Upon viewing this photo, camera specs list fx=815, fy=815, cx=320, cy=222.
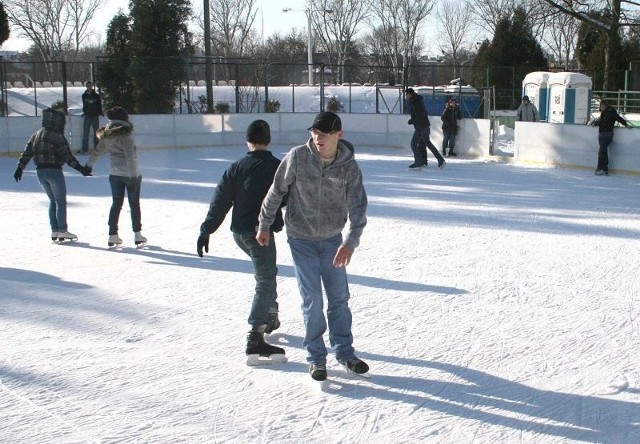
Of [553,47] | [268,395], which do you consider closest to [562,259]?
[268,395]

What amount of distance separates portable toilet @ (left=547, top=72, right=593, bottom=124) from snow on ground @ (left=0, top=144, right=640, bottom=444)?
1633 centimetres

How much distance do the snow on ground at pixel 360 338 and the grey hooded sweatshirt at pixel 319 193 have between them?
0.83 metres

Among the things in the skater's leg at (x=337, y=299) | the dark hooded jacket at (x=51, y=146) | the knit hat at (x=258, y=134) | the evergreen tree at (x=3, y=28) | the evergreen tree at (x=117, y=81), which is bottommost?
the skater's leg at (x=337, y=299)

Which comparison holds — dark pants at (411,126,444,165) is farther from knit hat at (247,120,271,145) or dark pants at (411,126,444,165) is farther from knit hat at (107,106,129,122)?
knit hat at (247,120,271,145)

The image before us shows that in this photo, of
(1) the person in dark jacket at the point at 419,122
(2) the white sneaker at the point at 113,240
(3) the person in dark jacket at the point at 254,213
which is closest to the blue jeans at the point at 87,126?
(1) the person in dark jacket at the point at 419,122

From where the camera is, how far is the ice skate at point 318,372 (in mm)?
4188

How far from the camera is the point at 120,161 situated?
771cm

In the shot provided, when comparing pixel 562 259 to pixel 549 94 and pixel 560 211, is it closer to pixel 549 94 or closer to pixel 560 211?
pixel 560 211

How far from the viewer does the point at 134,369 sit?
4.48 meters

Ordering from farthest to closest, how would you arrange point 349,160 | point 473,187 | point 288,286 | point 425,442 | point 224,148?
point 224,148, point 473,187, point 288,286, point 349,160, point 425,442

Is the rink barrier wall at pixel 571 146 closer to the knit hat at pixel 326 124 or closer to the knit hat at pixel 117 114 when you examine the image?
the knit hat at pixel 117 114

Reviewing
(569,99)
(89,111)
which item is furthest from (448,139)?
(569,99)

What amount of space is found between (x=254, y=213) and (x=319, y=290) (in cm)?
63

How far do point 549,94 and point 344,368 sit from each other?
2348 centimetres
